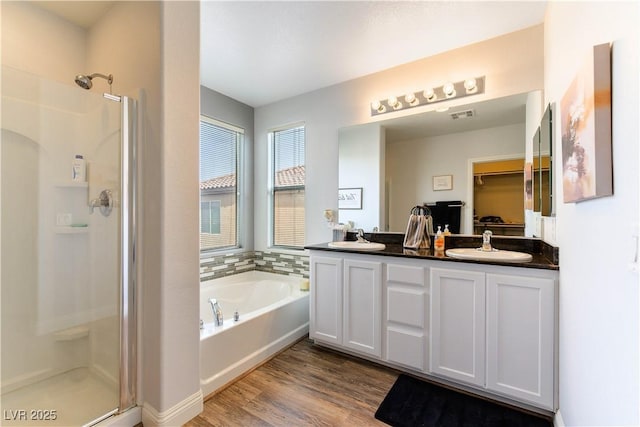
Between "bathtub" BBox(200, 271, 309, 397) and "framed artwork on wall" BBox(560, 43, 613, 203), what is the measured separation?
2069 mm

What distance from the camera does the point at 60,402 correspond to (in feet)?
5.09

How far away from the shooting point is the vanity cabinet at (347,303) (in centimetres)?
209

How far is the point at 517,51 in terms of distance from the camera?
206 cm

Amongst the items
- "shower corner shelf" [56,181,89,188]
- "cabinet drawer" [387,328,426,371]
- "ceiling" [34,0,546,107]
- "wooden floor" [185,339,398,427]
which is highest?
"ceiling" [34,0,546,107]

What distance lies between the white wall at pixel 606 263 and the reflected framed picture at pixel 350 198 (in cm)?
163

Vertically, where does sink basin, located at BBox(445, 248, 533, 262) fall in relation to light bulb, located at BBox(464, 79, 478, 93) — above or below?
below

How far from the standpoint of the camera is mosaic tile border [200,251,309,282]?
9.67ft

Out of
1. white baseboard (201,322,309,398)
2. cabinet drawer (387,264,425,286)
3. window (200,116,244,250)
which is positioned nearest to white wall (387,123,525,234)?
cabinet drawer (387,264,425,286)

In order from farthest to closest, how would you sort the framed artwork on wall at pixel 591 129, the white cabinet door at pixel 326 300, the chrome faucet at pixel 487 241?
the white cabinet door at pixel 326 300 < the chrome faucet at pixel 487 241 < the framed artwork on wall at pixel 591 129

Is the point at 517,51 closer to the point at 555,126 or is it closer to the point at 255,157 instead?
the point at 555,126

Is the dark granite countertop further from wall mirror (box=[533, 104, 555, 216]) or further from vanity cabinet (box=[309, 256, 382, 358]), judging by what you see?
wall mirror (box=[533, 104, 555, 216])

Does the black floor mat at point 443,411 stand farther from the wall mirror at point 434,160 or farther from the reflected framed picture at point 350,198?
the reflected framed picture at point 350,198

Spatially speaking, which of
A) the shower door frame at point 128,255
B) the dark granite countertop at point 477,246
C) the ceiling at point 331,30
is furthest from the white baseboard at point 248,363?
the ceiling at point 331,30

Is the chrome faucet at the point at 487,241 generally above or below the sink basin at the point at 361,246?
above
